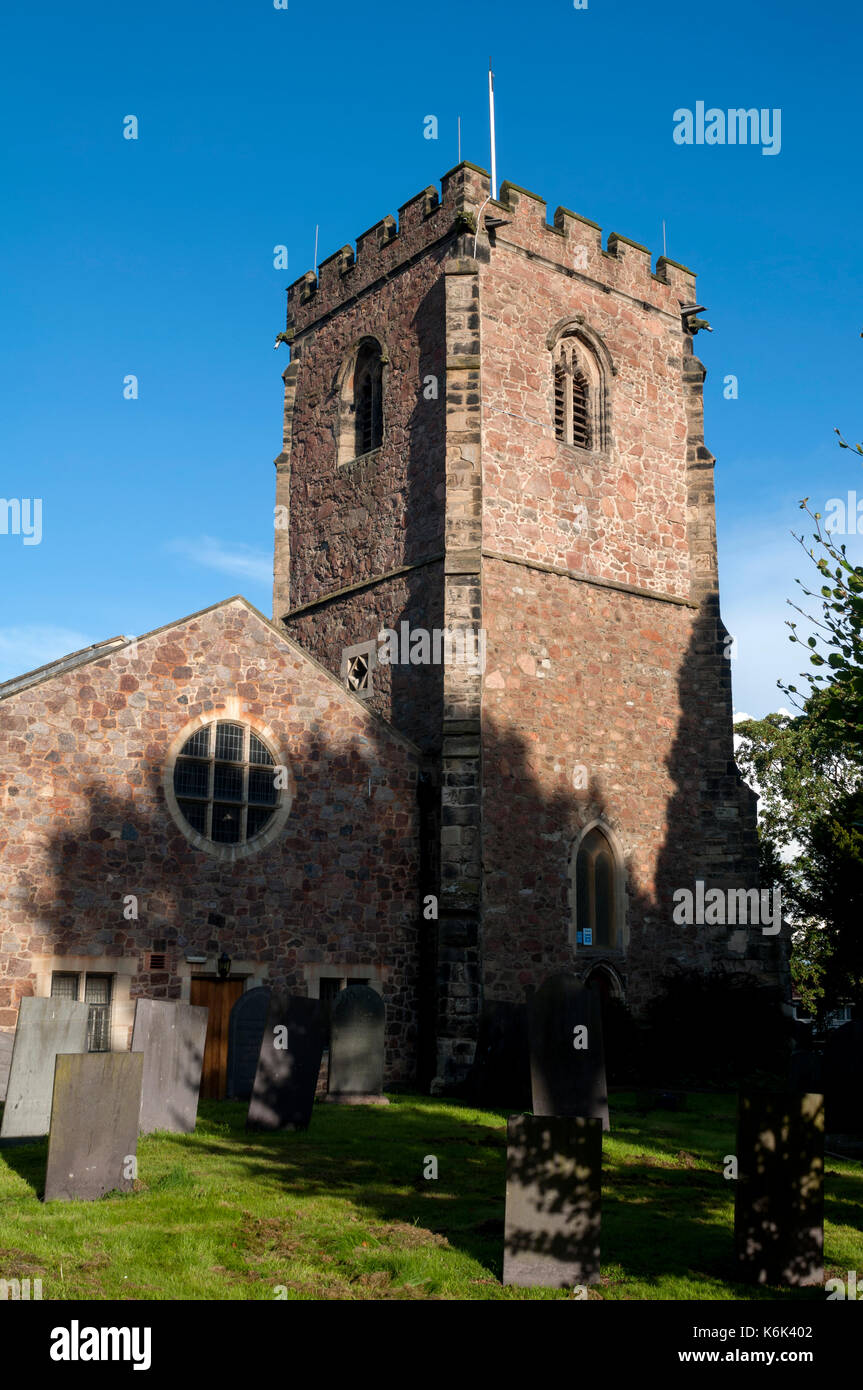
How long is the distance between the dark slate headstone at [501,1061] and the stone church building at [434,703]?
1596 mm

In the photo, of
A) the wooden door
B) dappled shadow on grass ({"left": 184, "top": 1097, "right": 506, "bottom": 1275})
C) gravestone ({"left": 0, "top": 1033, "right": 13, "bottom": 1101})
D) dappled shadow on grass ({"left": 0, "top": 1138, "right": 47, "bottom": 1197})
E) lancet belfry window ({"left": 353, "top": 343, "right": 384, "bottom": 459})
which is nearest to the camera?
dappled shadow on grass ({"left": 184, "top": 1097, "right": 506, "bottom": 1275})

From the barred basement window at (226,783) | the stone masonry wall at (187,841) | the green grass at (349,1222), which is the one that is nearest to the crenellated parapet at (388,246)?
the stone masonry wall at (187,841)

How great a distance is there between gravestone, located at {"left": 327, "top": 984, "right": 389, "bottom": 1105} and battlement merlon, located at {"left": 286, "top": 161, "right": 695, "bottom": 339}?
13782 mm

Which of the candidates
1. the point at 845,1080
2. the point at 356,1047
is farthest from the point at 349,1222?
the point at 845,1080

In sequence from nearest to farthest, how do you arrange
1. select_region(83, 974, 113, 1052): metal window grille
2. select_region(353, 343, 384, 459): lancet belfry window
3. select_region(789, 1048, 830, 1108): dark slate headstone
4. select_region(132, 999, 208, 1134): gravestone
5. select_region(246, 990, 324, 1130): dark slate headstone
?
select_region(132, 999, 208, 1134): gravestone
select_region(246, 990, 324, 1130): dark slate headstone
select_region(789, 1048, 830, 1108): dark slate headstone
select_region(83, 974, 113, 1052): metal window grille
select_region(353, 343, 384, 459): lancet belfry window

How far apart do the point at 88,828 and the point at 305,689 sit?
13.4 ft

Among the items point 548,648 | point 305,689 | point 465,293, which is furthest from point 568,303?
point 305,689

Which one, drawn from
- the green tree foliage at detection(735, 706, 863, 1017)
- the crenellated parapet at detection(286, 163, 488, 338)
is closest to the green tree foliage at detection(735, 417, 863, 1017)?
the green tree foliage at detection(735, 706, 863, 1017)

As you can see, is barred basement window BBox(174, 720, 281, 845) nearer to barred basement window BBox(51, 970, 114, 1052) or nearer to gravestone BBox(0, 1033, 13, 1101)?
barred basement window BBox(51, 970, 114, 1052)

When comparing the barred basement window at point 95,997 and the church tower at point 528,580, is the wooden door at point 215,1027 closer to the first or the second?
the barred basement window at point 95,997

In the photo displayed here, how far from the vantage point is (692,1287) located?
286 inches

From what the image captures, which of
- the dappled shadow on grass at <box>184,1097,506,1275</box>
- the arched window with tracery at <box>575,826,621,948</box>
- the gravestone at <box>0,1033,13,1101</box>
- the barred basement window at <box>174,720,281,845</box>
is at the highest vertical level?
the barred basement window at <box>174,720,281,845</box>

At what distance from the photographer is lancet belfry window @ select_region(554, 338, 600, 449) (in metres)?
22.7

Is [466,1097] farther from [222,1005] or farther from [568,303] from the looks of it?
[568,303]
